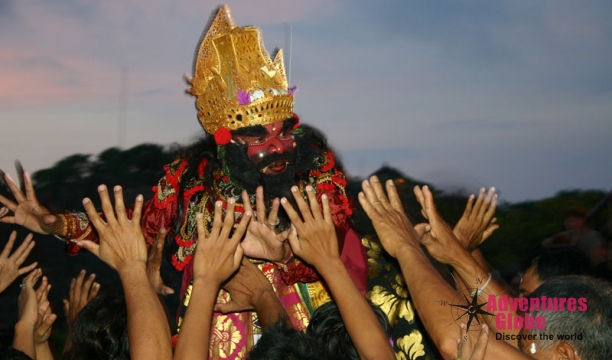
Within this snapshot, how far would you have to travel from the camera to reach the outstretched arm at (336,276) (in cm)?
189

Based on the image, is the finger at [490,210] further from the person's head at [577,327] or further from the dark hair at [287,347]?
the dark hair at [287,347]

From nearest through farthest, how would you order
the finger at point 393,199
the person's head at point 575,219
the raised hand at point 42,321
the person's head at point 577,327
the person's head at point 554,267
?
the person's head at point 577,327, the finger at point 393,199, the person's head at point 554,267, the raised hand at point 42,321, the person's head at point 575,219

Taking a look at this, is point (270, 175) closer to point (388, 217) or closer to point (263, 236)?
point (263, 236)

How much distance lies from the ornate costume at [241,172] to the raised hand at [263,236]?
0.97ft

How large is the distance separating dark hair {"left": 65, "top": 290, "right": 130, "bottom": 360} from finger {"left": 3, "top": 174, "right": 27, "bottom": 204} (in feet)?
2.80

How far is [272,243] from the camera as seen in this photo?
262 cm

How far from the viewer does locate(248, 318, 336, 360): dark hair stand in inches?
67.7

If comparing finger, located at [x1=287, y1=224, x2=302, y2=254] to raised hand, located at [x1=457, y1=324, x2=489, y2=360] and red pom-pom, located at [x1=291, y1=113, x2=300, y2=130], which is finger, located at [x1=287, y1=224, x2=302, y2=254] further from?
red pom-pom, located at [x1=291, y1=113, x2=300, y2=130]

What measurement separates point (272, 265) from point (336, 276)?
1.23 m

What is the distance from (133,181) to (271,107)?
0.91m

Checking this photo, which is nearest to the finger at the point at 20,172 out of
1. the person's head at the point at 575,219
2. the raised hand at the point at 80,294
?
the raised hand at the point at 80,294

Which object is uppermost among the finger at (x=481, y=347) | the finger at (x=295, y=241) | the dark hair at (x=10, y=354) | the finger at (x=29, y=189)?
the finger at (x=29, y=189)

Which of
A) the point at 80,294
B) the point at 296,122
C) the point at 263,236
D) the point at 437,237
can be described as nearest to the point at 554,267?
the point at 437,237

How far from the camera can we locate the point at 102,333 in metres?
2.24
